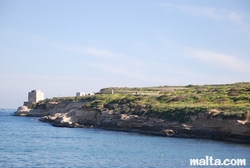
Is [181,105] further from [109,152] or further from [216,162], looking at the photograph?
[216,162]

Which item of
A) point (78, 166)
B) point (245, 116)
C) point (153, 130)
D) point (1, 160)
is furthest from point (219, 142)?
point (1, 160)

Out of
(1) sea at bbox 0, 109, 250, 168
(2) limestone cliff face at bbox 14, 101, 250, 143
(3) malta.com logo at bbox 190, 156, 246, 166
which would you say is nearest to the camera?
(1) sea at bbox 0, 109, 250, 168

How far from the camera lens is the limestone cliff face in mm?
40741

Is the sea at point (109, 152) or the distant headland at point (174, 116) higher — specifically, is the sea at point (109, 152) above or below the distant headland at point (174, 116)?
below

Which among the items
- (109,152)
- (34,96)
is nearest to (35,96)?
(34,96)

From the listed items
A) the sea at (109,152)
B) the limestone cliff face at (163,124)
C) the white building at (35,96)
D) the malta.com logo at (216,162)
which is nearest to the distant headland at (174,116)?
the limestone cliff face at (163,124)

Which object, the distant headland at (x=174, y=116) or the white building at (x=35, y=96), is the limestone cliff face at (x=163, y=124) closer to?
the distant headland at (x=174, y=116)

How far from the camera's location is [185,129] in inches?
1812

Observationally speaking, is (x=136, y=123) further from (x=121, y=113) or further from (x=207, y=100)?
(x=207, y=100)

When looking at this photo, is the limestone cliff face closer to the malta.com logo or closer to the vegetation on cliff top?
the vegetation on cliff top

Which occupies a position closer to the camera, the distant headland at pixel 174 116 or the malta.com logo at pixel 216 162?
the malta.com logo at pixel 216 162

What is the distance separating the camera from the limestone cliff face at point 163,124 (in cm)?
4074

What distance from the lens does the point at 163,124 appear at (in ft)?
163

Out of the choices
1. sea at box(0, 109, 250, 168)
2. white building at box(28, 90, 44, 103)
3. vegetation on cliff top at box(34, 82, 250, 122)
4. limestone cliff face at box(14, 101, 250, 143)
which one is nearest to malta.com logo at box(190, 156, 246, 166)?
sea at box(0, 109, 250, 168)
